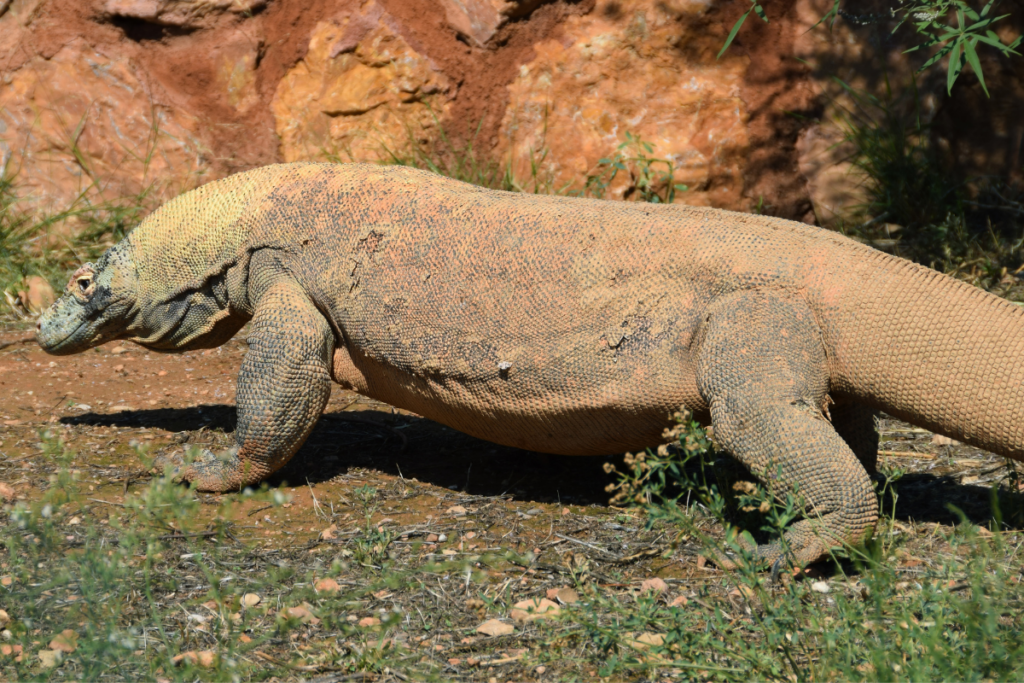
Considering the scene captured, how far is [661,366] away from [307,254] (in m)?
1.59

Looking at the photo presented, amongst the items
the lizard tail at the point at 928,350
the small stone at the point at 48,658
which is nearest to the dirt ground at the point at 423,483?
the lizard tail at the point at 928,350

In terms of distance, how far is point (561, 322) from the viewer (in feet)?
12.3

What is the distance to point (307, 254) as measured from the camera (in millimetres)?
4223

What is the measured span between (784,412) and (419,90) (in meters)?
4.92

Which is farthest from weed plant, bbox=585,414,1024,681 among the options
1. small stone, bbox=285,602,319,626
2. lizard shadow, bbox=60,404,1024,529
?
lizard shadow, bbox=60,404,1024,529

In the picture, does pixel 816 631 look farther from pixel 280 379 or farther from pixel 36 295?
pixel 36 295

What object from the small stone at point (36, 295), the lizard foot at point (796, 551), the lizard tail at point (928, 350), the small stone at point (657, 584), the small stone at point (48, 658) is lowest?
the small stone at point (36, 295)

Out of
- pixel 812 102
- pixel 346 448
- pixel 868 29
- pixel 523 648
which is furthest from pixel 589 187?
A: pixel 523 648

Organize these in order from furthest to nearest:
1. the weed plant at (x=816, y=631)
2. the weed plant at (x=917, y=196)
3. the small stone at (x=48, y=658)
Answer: the weed plant at (x=917, y=196)
the small stone at (x=48, y=658)
the weed plant at (x=816, y=631)

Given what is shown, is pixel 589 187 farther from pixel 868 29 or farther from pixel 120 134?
pixel 120 134

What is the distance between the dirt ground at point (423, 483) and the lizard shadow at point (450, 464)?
12 millimetres

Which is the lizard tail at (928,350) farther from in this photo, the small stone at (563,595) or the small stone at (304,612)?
the small stone at (304,612)

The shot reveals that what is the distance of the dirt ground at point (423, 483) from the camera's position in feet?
11.7

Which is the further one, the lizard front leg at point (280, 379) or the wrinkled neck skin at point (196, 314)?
the wrinkled neck skin at point (196, 314)
